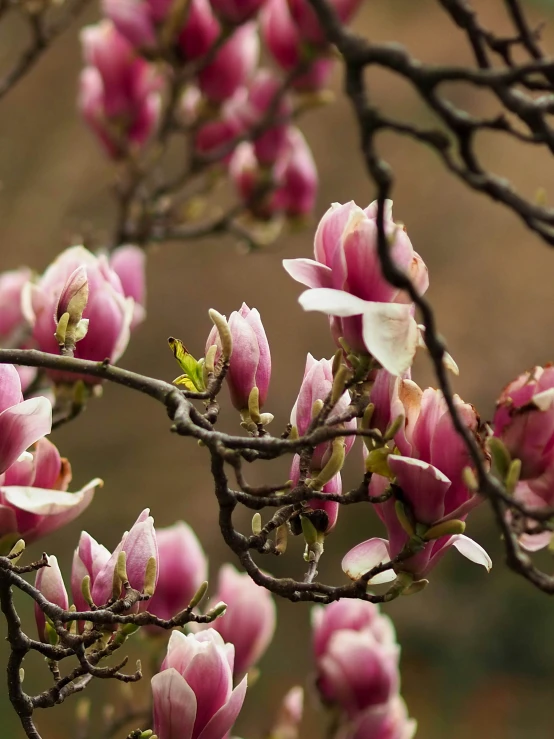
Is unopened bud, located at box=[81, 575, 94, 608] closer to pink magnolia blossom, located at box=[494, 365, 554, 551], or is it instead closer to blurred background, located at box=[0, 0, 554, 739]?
pink magnolia blossom, located at box=[494, 365, 554, 551]

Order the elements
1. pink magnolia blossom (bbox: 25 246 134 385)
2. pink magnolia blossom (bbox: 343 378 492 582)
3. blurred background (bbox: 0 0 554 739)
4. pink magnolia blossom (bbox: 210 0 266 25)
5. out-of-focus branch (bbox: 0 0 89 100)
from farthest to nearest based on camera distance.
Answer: blurred background (bbox: 0 0 554 739) < pink magnolia blossom (bbox: 210 0 266 25) < out-of-focus branch (bbox: 0 0 89 100) < pink magnolia blossom (bbox: 25 246 134 385) < pink magnolia blossom (bbox: 343 378 492 582)

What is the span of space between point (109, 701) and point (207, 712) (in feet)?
4.45

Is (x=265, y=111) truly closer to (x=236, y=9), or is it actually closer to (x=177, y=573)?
(x=236, y=9)

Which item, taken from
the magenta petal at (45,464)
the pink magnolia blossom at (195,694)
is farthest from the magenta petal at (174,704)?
the magenta petal at (45,464)

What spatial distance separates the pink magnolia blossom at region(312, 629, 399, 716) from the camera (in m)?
0.70

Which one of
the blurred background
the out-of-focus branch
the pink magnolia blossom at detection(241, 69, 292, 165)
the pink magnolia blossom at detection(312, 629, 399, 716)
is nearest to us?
the pink magnolia blossom at detection(312, 629, 399, 716)

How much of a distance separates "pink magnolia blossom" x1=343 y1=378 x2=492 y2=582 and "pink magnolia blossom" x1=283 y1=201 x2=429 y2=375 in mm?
27

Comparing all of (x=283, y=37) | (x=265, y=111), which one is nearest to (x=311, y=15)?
(x=283, y=37)

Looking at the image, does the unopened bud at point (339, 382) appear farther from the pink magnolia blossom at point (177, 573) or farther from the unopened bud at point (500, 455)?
the pink magnolia blossom at point (177, 573)

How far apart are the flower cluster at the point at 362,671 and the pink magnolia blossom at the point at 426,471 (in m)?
0.30

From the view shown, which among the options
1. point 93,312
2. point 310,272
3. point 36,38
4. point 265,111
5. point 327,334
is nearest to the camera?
point 310,272

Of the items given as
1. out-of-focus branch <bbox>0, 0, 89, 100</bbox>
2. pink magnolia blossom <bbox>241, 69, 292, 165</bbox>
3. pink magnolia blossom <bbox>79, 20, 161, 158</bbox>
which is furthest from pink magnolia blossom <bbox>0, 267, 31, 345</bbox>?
pink magnolia blossom <bbox>241, 69, 292, 165</bbox>

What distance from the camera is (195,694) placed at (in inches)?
17.5

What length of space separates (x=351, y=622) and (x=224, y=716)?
0.29m
